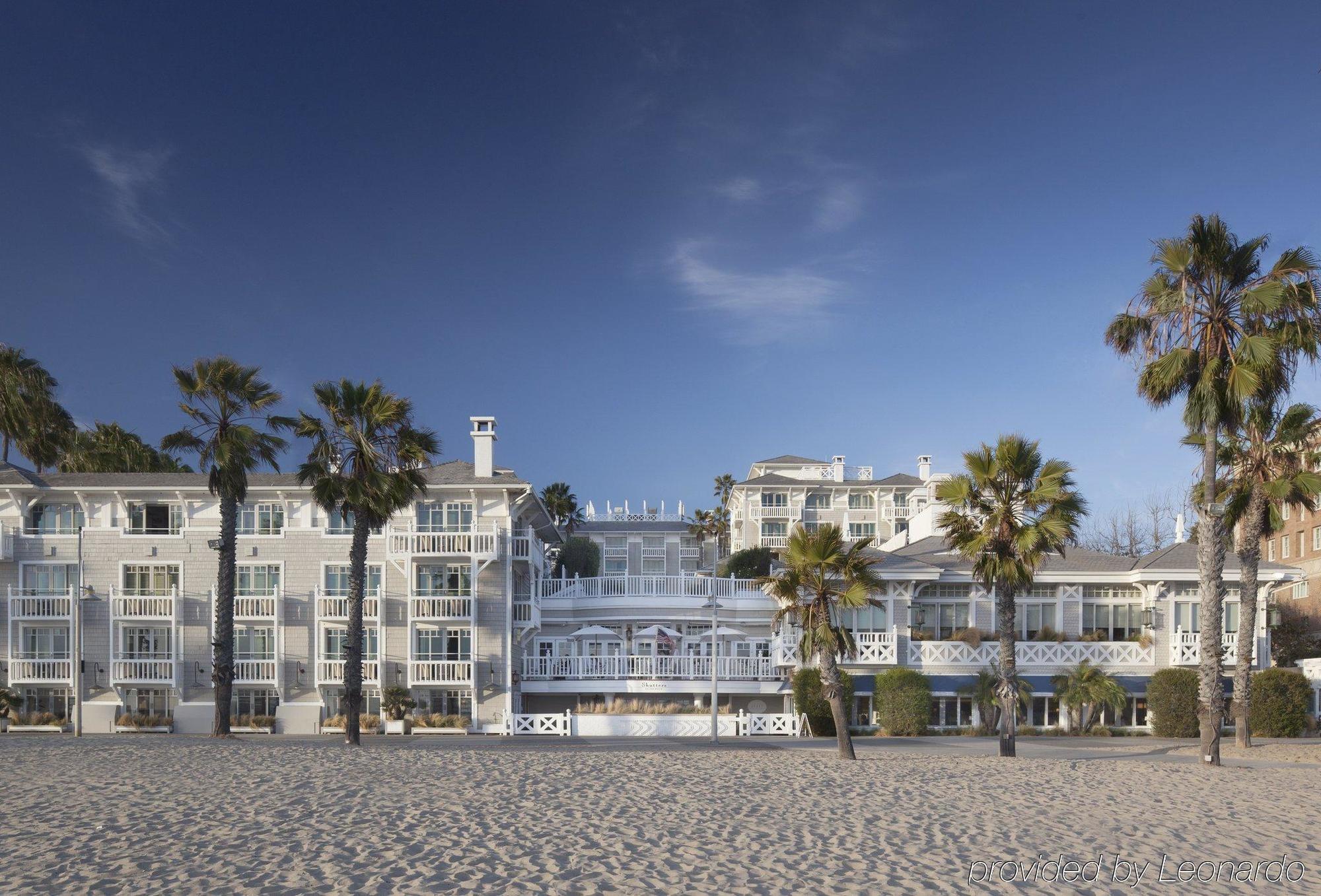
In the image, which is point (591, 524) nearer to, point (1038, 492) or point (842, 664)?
point (842, 664)

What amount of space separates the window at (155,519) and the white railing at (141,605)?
7.18 feet

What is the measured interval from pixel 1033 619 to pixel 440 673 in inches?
812

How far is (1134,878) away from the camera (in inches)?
509

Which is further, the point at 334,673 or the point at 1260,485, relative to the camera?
the point at 334,673

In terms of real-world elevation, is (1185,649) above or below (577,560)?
below

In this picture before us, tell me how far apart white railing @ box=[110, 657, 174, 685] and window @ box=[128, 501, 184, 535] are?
458cm

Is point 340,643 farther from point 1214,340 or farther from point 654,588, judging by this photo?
point 1214,340

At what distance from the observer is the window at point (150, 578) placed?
3928 cm

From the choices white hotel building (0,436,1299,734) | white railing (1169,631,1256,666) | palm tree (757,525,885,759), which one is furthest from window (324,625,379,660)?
white railing (1169,631,1256,666)

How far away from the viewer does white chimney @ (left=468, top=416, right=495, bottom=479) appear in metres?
40.6

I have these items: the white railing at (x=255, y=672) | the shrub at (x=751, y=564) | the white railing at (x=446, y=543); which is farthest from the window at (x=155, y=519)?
the shrub at (x=751, y=564)

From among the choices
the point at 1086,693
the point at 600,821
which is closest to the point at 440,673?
the point at 1086,693

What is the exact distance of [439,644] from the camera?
39.2 m

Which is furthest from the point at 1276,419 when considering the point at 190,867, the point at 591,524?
the point at 591,524
